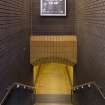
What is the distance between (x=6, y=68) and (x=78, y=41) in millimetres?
3800

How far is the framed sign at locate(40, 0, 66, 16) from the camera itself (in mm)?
8742

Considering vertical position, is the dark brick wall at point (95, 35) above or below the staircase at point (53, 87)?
above

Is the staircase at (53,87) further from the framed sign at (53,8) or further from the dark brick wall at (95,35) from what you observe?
the dark brick wall at (95,35)

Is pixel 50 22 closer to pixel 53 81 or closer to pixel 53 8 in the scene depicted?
pixel 53 8

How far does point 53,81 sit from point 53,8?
11.2 ft

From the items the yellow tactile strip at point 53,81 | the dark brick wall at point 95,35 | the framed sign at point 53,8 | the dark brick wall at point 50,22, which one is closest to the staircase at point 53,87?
the yellow tactile strip at point 53,81

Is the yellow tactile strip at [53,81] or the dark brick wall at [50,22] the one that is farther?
the yellow tactile strip at [53,81]

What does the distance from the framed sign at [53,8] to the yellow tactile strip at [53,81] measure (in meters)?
2.83

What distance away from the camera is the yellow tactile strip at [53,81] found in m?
10.1

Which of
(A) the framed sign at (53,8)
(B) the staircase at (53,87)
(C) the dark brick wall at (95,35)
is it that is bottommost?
(B) the staircase at (53,87)

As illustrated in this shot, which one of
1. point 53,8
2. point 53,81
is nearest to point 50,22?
point 53,8

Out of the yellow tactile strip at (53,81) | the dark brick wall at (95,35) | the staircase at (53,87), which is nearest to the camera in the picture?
the dark brick wall at (95,35)

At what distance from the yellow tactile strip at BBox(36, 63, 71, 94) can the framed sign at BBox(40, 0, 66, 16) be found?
283 cm

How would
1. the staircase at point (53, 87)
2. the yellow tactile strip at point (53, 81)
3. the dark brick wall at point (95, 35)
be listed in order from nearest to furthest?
the dark brick wall at point (95, 35) < the staircase at point (53, 87) < the yellow tactile strip at point (53, 81)
